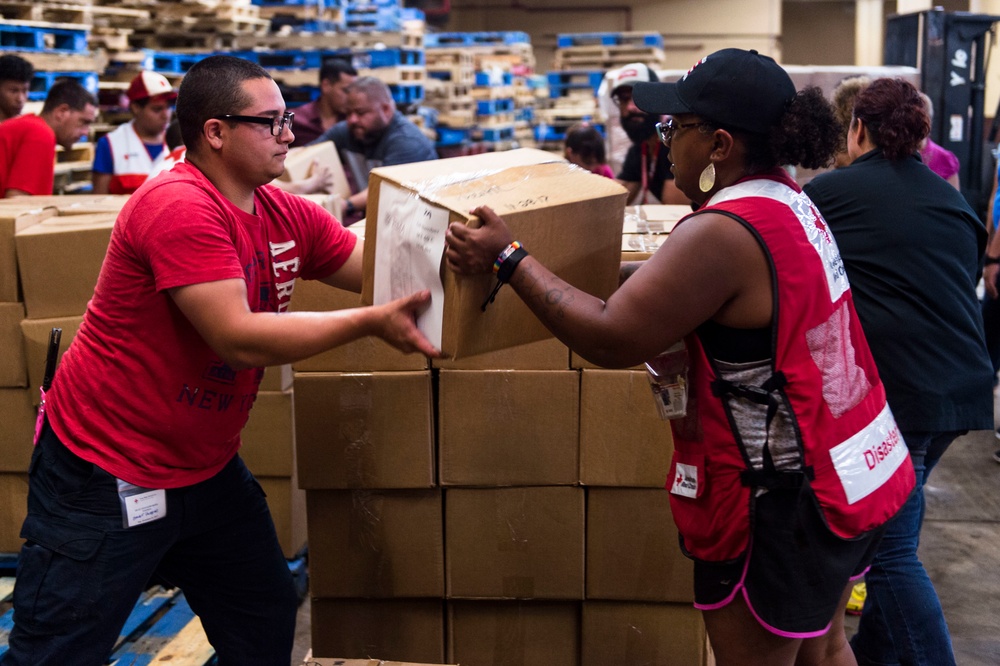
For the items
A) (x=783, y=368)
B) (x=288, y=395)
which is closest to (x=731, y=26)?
(x=288, y=395)

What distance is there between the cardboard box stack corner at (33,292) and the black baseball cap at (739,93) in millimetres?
2464

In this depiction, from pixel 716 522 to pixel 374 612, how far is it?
1468 mm

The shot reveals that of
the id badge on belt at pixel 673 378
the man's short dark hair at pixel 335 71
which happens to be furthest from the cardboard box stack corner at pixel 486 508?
the man's short dark hair at pixel 335 71

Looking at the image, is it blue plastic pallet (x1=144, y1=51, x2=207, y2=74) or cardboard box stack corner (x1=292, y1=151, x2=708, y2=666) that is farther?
blue plastic pallet (x1=144, y1=51, x2=207, y2=74)

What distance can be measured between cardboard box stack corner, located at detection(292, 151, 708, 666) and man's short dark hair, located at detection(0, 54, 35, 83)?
149 inches

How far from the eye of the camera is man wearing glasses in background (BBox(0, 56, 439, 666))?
2.26 metres

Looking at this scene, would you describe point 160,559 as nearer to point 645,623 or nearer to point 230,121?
point 230,121

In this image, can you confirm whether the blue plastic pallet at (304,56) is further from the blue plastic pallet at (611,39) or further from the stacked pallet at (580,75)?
the blue plastic pallet at (611,39)

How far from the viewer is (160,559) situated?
102 inches

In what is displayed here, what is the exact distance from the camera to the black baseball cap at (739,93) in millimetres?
2148

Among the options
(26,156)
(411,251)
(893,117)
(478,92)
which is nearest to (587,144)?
(26,156)

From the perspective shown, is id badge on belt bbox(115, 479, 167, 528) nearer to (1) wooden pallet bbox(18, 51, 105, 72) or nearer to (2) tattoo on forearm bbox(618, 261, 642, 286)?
(2) tattoo on forearm bbox(618, 261, 642, 286)

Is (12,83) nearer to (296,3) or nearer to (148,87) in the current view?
(148,87)

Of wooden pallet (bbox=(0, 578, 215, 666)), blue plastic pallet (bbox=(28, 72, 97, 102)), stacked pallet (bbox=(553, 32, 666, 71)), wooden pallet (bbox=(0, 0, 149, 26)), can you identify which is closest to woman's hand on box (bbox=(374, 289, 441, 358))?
wooden pallet (bbox=(0, 578, 215, 666))
